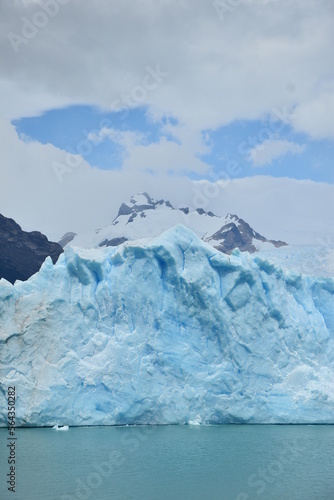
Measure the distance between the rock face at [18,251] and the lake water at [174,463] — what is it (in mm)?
16098

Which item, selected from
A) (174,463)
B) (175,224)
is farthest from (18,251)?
(174,463)

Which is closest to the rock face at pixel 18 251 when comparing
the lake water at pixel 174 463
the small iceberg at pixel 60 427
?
the small iceberg at pixel 60 427

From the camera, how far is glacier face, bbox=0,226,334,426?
16453 mm

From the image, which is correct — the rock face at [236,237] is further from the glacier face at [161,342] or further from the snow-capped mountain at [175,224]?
the glacier face at [161,342]

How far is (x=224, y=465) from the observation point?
13.2 meters

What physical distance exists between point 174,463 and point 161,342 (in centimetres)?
437

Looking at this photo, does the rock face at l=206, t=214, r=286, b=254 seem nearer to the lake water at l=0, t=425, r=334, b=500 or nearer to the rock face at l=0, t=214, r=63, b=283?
the rock face at l=0, t=214, r=63, b=283

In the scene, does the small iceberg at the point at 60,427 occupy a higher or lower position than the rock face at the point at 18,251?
lower

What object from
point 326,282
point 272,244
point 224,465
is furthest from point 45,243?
point 224,465

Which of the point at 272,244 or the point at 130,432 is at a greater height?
the point at 272,244

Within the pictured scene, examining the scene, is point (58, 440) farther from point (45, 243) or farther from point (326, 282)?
point (45, 243)

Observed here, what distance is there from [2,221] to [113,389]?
55.9 feet

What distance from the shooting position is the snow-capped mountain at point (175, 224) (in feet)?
116

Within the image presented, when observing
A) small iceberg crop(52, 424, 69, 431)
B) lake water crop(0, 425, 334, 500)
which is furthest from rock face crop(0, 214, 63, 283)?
lake water crop(0, 425, 334, 500)
